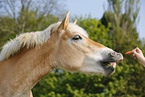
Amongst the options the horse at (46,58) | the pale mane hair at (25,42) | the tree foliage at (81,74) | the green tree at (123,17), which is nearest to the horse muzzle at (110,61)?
the horse at (46,58)

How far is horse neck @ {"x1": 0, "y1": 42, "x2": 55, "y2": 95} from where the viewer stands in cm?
225

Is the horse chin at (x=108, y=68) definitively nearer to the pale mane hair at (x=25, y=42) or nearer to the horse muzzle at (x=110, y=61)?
the horse muzzle at (x=110, y=61)

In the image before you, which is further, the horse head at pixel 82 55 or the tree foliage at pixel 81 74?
the tree foliage at pixel 81 74

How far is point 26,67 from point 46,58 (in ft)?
0.95

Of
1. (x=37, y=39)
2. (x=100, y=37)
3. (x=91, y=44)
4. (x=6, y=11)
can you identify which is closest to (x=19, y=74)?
(x=37, y=39)

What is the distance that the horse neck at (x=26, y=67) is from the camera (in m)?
2.25

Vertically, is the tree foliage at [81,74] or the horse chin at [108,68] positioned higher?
the horse chin at [108,68]

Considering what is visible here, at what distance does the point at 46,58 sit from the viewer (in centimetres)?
235

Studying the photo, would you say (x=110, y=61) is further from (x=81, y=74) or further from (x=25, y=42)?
(x=81, y=74)

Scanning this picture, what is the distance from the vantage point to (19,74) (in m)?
2.26

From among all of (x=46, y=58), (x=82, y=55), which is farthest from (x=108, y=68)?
(x=46, y=58)

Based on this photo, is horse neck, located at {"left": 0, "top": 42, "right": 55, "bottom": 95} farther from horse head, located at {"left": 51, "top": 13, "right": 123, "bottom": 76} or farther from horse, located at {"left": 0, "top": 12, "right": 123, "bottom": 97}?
horse head, located at {"left": 51, "top": 13, "right": 123, "bottom": 76}

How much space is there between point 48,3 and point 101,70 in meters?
15.0

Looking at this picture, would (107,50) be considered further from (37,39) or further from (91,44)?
(37,39)
